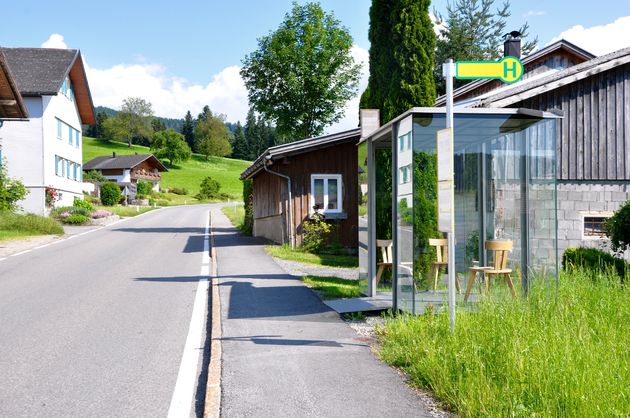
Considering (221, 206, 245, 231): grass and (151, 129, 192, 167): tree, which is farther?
(151, 129, 192, 167): tree

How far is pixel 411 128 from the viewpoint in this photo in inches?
288

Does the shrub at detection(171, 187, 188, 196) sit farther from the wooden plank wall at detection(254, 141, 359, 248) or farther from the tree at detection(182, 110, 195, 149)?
the wooden plank wall at detection(254, 141, 359, 248)

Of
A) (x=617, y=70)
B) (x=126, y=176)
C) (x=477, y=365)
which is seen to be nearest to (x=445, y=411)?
(x=477, y=365)

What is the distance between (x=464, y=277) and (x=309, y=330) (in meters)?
2.65

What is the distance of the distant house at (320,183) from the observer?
65.7 ft

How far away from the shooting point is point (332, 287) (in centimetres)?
1077

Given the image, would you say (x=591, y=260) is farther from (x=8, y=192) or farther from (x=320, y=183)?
(x=8, y=192)

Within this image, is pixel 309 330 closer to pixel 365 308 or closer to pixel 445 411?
pixel 365 308

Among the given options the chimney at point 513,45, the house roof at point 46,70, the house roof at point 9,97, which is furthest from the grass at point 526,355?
the house roof at point 46,70

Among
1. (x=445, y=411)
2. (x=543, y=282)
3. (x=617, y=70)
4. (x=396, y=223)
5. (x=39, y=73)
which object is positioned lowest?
(x=445, y=411)

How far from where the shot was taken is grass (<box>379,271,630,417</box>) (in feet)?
13.6

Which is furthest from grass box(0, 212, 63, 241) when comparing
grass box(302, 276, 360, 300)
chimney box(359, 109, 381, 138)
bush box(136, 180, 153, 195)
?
bush box(136, 180, 153, 195)

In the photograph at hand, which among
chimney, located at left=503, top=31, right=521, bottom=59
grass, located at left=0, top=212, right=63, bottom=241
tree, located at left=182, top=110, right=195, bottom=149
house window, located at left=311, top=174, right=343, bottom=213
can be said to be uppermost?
tree, located at left=182, top=110, right=195, bottom=149

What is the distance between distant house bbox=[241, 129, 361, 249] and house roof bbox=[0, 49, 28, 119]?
1186cm
